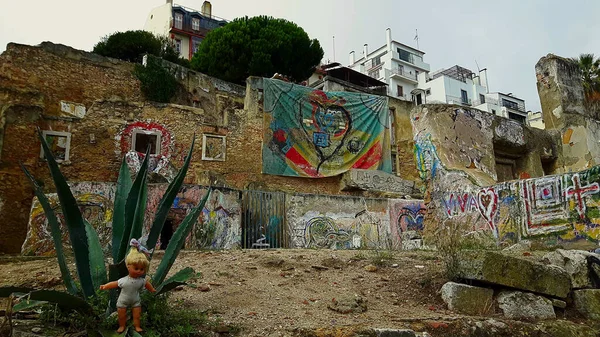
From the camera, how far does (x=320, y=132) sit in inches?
746

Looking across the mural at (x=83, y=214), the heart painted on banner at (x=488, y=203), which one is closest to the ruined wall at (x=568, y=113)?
the heart painted on banner at (x=488, y=203)

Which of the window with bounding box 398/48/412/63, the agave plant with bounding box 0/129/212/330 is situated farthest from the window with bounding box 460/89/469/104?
the agave plant with bounding box 0/129/212/330

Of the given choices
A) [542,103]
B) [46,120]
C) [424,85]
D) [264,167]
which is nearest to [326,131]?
[264,167]

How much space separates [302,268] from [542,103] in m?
11.4

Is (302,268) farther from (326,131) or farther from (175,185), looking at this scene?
(326,131)

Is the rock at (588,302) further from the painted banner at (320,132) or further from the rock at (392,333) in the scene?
the painted banner at (320,132)

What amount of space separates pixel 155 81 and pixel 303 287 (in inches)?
633

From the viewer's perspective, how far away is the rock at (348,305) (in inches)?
162

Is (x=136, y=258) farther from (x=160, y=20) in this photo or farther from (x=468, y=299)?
(x=160, y=20)

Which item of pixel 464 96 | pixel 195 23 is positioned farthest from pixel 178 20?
pixel 464 96

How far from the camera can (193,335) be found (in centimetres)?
325

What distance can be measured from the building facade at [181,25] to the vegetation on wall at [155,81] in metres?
17.0

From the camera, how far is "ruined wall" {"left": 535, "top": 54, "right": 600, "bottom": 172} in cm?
1277

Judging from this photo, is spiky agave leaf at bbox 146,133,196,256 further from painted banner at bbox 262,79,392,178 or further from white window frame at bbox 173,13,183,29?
white window frame at bbox 173,13,183,29
